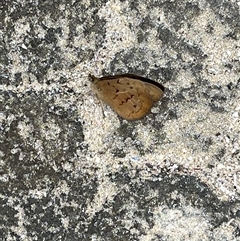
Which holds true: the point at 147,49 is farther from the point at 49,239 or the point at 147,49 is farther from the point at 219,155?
the point at 49,239

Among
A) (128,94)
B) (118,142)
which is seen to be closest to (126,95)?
(128,94)

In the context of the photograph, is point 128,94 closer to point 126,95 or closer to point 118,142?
point 126,95

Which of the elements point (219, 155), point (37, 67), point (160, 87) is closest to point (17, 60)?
point (37, 67)

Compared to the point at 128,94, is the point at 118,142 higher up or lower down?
lower down

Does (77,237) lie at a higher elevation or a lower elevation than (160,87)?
lower
